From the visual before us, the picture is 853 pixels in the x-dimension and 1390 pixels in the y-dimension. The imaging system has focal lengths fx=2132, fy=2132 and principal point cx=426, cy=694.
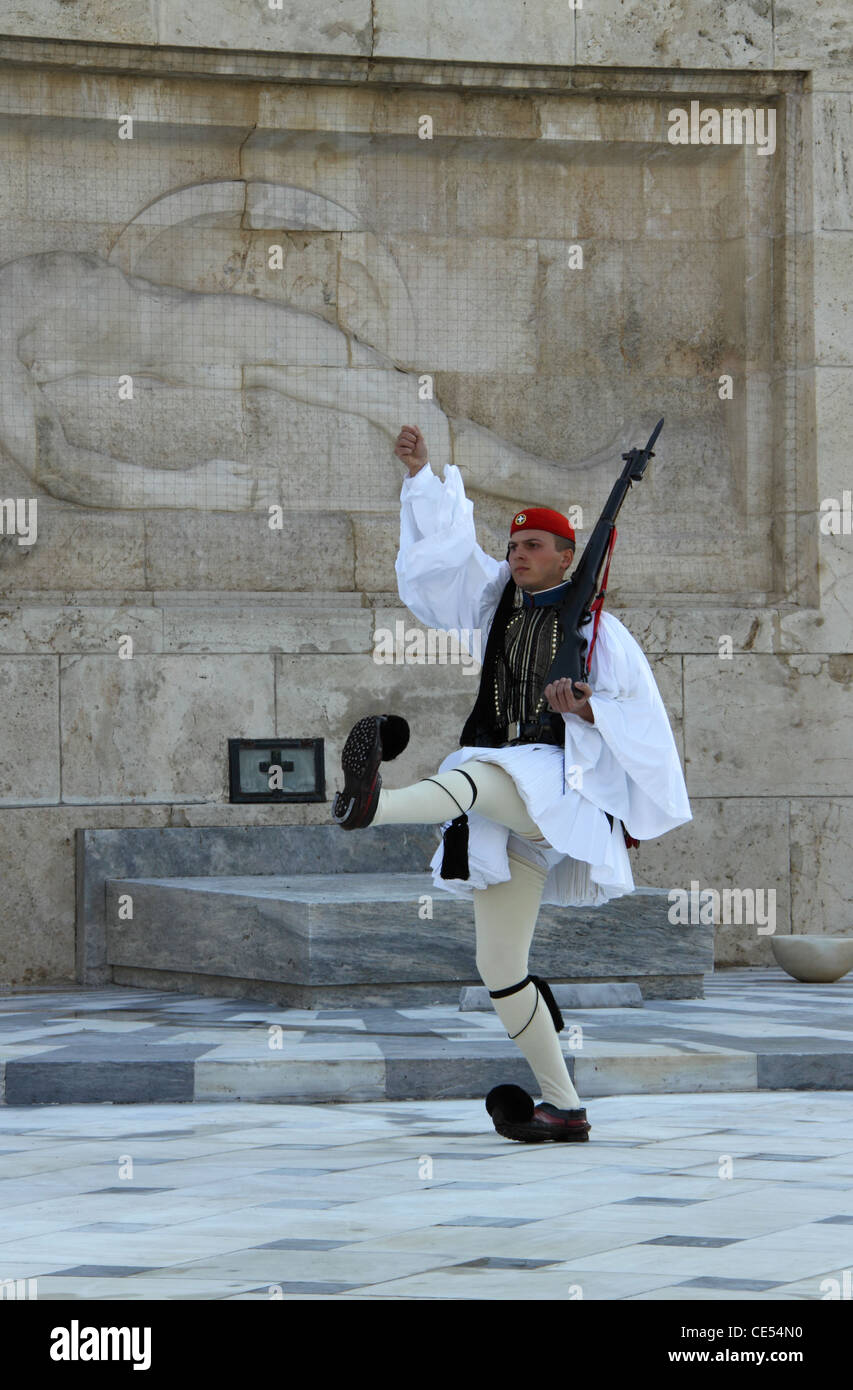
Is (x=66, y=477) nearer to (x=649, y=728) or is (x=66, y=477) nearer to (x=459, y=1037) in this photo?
(x=459, y=1037)

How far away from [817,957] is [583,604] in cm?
480

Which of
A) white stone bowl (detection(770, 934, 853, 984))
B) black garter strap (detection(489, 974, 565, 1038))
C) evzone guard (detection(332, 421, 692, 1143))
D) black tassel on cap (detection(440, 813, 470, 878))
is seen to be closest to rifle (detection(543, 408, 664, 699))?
evzone guard (detection(332, 421, 692, 1143))

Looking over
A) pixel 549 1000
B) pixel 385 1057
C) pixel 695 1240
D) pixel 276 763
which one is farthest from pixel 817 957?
pixel 695 1240

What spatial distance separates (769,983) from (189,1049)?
4.12 metres

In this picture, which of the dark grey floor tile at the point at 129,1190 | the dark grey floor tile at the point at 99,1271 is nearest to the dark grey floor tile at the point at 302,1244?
the dark grey floor tile at the point at 99,1271

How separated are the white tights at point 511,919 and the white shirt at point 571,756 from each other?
2.3 inches

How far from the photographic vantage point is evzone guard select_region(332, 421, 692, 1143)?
6148 millimetres

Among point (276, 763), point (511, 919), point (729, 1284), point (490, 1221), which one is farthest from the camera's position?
point (276, 763)

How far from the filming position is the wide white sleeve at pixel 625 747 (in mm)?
6305

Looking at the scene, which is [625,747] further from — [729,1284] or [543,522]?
[729,1284]

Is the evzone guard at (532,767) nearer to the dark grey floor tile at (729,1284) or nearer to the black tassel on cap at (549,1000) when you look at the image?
the black tassel on cap at (549,1000)

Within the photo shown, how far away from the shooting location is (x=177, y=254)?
11922 mm

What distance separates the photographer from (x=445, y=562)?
6664mm
